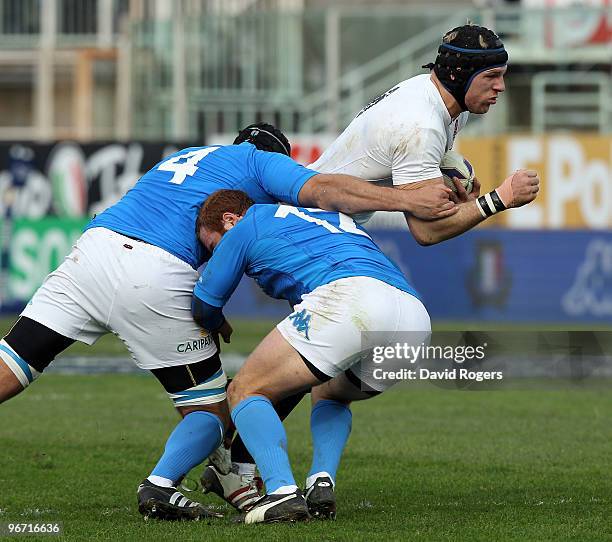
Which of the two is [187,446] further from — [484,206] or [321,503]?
[484,206]

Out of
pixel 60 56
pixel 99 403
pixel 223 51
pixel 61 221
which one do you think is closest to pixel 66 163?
pixel 61 221

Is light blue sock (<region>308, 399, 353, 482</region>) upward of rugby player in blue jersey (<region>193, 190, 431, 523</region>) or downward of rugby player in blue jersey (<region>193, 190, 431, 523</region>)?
downward

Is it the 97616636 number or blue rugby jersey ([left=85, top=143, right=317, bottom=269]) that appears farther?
blue rugby jersey ([left=85, top=143, right=317, bottom=269])

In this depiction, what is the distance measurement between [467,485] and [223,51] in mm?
19470

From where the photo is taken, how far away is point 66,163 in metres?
23.6

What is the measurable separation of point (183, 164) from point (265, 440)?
1.50 m

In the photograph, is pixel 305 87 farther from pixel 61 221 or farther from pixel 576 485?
pixel 576 485

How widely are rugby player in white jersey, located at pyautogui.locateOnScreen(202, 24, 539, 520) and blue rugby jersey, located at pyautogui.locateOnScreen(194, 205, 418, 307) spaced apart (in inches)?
16.5

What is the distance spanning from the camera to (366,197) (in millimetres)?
6445

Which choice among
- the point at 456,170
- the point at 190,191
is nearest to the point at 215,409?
the point at 190,191

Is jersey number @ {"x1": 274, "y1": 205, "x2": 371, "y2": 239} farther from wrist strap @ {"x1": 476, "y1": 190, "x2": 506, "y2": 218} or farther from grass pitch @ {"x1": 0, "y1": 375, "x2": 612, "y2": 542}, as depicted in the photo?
grass pitch @ {"x1": 0, "y1": 375, "x2": 612, "y2": 542}

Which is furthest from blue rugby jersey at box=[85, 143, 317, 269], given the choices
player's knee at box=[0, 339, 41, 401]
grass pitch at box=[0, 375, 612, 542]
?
grass pitch at box=[0, 375, 612, 542]

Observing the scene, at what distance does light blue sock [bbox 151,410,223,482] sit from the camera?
21.7 ft

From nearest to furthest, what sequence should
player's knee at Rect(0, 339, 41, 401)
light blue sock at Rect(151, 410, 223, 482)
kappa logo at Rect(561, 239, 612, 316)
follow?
player's knee at Rect(0, 339, 41, 401)
light blue sock at Rect(151, 410, 223, 482)
kappa logo at Rect(561, 239, 612, 316)
